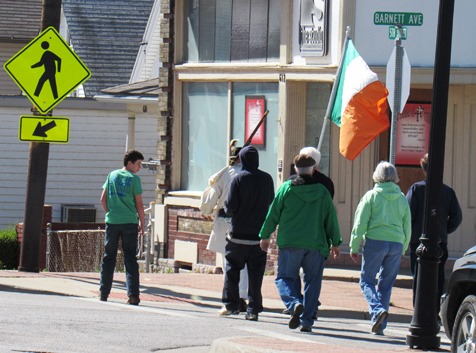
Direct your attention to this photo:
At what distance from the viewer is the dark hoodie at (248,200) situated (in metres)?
12.8

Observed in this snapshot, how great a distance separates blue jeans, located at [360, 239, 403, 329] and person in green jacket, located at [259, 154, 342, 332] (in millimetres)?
544

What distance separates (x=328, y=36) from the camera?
17.5m

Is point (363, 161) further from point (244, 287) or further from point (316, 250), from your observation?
point (316, 250)

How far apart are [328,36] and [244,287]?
5172 mm

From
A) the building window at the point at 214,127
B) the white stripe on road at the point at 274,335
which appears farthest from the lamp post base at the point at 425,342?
the building window at the point at 214,127

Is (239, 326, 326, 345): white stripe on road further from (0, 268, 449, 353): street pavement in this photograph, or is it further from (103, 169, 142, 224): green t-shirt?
(103, 169, 142, 224): green t-shirt

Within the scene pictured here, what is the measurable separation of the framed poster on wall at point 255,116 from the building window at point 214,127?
0.19ft

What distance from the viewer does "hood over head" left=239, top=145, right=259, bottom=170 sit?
1287 cm

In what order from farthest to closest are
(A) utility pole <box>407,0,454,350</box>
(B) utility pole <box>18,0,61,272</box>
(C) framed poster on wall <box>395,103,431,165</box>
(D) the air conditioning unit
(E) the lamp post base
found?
(D) the air conditioning unit
(C) framed poster on wall <box>395,103,431,165</box>
(B) utility pole <box>18,0,61,272</box>
(A) utility pole <box>407,0,454,350</box>
(E) the lamp post base

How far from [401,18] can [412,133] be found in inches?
142

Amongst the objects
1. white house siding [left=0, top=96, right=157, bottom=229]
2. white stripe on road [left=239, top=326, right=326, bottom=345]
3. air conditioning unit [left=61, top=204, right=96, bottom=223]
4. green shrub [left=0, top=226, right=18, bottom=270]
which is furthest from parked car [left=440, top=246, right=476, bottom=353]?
air conditioning unit [left=61, top=204, right=96, bottom=223]

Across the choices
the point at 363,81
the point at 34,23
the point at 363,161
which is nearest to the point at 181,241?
the point at 363,161

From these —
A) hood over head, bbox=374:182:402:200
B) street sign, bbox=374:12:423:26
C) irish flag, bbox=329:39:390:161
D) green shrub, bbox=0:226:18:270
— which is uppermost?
street sign, bbox=374:12:423:26

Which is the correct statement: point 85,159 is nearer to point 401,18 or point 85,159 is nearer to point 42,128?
point 42,128
